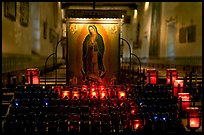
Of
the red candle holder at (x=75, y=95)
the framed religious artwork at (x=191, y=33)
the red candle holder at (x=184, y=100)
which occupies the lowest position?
the red candle holder at (x=184, y=100)

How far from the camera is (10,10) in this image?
916 cm

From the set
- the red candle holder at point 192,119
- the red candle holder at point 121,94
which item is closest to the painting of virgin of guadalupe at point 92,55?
the red candle holder at point 121,94

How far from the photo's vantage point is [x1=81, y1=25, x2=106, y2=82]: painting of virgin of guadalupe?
7.70m

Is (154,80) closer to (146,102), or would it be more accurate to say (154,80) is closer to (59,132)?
(146,102)

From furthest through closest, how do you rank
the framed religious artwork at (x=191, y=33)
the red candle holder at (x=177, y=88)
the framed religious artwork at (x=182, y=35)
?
the framed religious artwork at (x=182, y=35), the framed religious artwork at (x=191, y=33), the red candle holder at (x=177, y=88)

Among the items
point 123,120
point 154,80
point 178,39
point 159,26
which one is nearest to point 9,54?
point 154,80

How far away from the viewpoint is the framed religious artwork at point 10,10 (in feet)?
28.3

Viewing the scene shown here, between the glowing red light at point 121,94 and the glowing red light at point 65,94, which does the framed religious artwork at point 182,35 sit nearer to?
the glowing red light at point 121,94

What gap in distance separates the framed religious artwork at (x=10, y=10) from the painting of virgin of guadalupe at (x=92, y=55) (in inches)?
96.1

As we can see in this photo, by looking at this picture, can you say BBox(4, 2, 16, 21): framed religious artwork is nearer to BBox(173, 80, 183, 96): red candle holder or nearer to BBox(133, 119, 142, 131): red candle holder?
BBox(173, 80, 183, 96): red candle holder

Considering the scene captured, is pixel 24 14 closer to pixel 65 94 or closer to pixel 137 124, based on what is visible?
pixel 65 94

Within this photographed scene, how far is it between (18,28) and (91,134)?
6461 millimetres

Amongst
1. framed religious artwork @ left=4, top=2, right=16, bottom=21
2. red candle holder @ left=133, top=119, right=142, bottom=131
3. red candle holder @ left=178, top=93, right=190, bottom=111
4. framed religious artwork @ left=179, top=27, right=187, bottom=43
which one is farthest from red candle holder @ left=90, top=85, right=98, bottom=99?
framed religious artwork @ left=179, top=27, right=187, bottom=43

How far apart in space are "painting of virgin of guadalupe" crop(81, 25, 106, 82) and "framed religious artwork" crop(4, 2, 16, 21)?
2442mm
